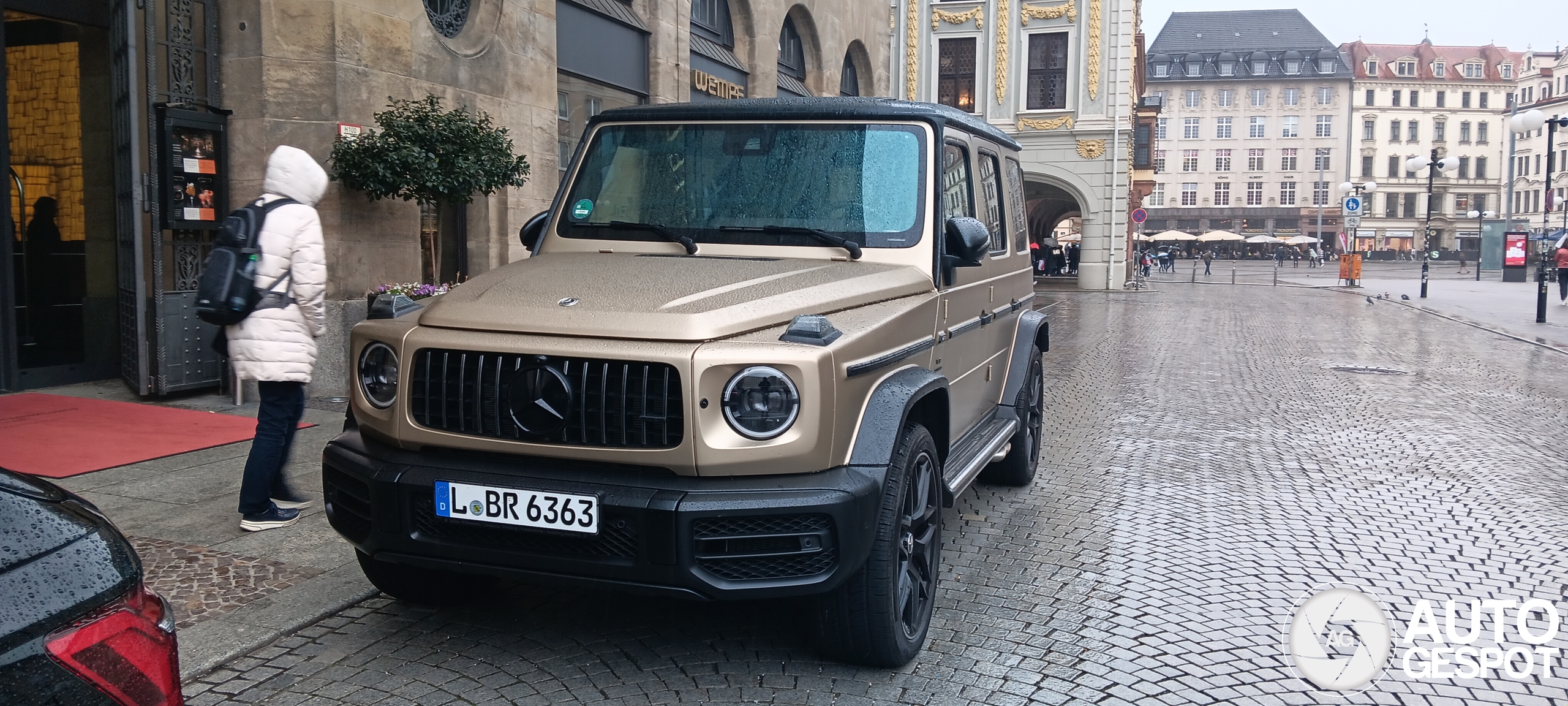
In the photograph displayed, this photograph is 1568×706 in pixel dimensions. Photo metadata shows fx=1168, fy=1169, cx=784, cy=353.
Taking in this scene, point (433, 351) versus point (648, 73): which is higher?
point (648, 73)

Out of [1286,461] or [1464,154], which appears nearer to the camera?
[1286,461]

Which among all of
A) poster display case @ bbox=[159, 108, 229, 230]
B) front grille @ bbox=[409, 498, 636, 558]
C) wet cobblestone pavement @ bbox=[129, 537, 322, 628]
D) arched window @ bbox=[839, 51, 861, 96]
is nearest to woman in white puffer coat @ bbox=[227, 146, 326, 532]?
wet cobblestone pavement @ bbox=[129, 537, 322, 628]

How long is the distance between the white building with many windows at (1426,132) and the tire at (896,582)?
113069 millimetres

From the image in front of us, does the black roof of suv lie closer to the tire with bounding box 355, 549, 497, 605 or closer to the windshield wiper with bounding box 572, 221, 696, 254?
the windshield wiper with bounding box 572, 221, 696, 254

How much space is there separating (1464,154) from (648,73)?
115 meters

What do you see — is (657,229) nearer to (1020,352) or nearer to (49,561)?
(1020,352)

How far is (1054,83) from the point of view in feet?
119

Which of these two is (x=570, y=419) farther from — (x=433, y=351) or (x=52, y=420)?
(x=52, y=420)

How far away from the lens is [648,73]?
15.3 meters

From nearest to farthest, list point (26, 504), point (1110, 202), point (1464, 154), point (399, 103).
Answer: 1. point (26, 504)
2. point (399, 103)
3. point (1110, 202)
4. point (1464, 154)

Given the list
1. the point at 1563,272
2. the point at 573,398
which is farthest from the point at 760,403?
the point at 1563,272

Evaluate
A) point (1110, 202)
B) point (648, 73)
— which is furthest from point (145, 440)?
point (1110, 202)

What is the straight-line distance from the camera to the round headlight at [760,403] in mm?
3291

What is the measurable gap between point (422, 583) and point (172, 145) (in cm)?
582
